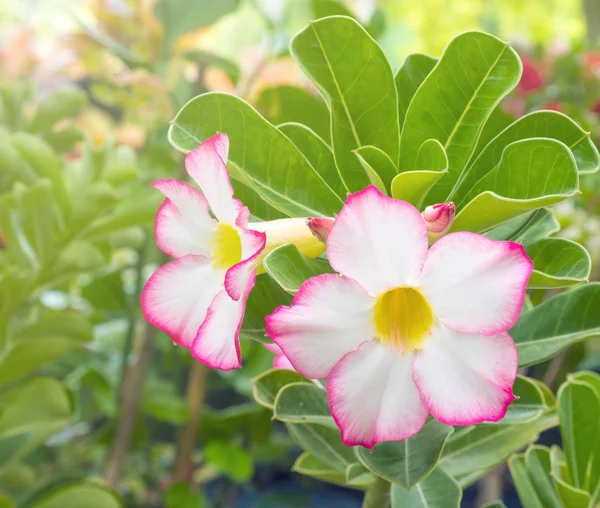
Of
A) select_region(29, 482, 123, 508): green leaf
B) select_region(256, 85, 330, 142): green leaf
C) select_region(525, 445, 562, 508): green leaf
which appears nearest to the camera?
select_region(525, 445, 562, 508): green leaf

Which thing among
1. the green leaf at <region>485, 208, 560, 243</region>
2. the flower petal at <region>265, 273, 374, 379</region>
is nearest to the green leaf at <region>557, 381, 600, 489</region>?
the green leaf at <region>485, 208, 560, 243</region>

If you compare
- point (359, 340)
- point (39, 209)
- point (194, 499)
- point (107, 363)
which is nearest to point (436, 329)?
point (359, 340)

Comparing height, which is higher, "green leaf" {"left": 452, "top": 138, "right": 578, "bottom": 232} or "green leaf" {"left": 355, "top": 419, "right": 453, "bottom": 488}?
"green leaf" {"left": 452, "top": 138, "right": 578, "bottom": 232}

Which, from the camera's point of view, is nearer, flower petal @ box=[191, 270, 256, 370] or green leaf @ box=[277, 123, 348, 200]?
flower petal @ box=[191, 270, 256, 370]

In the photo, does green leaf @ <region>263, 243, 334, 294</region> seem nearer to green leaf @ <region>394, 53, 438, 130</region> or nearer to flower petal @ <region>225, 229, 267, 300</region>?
flower petal @ <region>225, 229, 267, 300</region>

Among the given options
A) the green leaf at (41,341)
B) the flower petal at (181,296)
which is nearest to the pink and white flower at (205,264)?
A: the flower petal at (181,296)

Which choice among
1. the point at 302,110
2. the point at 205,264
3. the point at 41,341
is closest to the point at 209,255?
the point at 205,264
